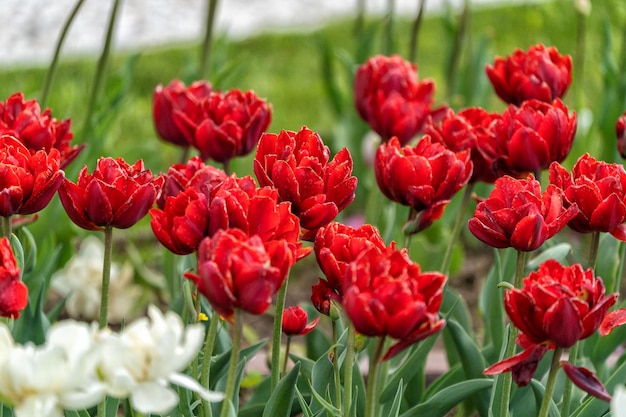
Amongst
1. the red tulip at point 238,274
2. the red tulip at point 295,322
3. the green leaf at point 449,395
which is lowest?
the green leaf at point 449,395

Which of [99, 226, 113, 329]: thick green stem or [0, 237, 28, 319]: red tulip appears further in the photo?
[99, 226, 113, 329]: thick green stem

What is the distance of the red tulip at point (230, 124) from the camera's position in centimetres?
139

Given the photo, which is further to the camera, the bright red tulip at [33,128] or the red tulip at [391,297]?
the bright red tulip at [33,128]

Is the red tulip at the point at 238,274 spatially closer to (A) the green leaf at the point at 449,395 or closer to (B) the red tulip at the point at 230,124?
(A) the green leaf at the point at 449,395

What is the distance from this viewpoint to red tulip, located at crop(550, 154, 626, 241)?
108 centimetres

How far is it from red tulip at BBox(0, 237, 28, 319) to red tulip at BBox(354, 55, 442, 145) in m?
0.84

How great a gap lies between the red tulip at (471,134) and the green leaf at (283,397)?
38cm

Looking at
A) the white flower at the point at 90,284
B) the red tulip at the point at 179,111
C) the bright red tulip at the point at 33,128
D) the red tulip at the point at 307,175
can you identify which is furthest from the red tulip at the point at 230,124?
the white flower at the point at 90,284

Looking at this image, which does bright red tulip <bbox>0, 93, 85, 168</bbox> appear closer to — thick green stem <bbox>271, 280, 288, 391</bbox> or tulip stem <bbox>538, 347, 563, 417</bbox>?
thick green stem <bbox>271, 280, 288, 391</bbox>

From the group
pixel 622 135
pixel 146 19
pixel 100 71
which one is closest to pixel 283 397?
pixel 622 135

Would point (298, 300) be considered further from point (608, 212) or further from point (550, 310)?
point (550, 310)

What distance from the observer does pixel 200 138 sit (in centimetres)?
141

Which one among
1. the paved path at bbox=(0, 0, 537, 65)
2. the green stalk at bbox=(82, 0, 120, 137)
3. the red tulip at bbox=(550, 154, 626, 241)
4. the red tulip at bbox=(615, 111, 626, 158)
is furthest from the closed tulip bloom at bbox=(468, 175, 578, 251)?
the paved path at bbox=(0, 0, 537, 65)

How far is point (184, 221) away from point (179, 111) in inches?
21.7
